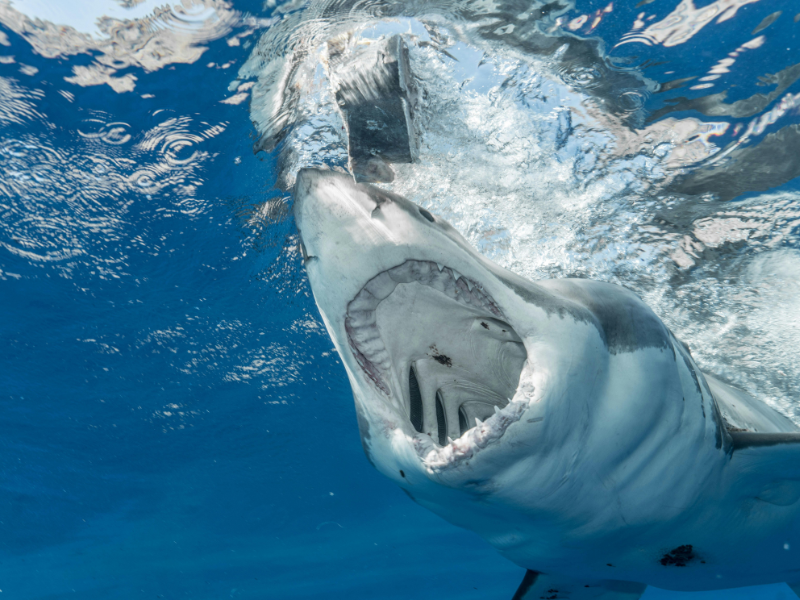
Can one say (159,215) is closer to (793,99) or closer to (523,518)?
(523,518)

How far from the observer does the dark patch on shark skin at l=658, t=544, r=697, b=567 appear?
9.93 ft

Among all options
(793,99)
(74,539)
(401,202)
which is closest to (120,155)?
(401,202)

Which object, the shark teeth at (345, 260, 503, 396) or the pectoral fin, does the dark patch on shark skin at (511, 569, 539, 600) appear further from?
the shark teeth at (345, 260, 503, 396)

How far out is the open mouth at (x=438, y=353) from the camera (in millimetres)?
2047

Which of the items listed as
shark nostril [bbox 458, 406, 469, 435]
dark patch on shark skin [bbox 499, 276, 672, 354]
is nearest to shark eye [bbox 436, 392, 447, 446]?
shark nostril [bbox 458, 406, 469, 435]

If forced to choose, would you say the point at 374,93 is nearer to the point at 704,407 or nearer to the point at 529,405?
the point at 529,405

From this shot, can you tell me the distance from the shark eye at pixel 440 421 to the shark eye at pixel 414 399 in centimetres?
11

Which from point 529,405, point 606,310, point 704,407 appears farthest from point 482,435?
point 704,407

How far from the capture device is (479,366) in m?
2.69

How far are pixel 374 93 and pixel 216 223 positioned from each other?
3.82 metres

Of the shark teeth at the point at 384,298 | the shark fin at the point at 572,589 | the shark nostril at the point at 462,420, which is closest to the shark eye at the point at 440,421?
the shark nostril at the point at 462,420

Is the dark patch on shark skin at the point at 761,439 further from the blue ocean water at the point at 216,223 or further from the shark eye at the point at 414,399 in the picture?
the blue ocean water at the point at 216,223

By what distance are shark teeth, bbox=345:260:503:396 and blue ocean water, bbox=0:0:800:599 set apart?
2.64m

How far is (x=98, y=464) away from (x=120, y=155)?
41.2ft
